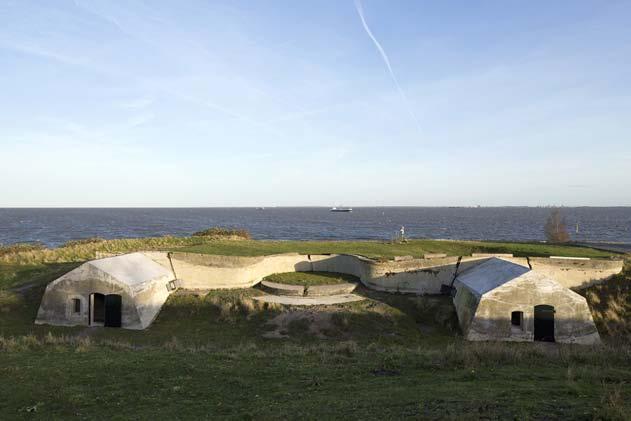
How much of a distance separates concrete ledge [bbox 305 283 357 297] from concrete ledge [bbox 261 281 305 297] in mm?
429

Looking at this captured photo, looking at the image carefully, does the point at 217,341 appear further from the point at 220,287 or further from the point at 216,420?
the point at 216,420

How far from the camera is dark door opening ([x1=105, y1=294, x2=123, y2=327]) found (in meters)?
23.7

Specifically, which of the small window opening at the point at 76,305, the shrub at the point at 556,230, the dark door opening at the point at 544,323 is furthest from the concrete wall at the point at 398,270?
the shrub at the point at 556,230

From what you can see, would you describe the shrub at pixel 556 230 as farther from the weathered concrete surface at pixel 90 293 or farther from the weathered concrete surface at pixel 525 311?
the weathered concrete surface at pixel 90 293

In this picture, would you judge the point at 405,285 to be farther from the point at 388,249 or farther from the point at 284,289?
the point at 388,249

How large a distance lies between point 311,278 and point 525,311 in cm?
1297

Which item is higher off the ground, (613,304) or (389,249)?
(389,249)

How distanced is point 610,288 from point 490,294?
1039cm

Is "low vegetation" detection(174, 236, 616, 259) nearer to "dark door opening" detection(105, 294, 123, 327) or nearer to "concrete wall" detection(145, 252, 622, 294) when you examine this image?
"concrete wall" detection(145, 252, 622, 294)

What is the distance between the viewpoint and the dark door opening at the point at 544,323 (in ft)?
76.2

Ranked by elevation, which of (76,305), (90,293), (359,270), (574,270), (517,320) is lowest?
(517,320)

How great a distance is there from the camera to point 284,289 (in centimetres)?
2755

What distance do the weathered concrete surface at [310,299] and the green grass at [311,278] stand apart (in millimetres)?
2141

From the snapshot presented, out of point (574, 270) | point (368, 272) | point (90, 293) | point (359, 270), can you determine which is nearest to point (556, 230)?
point (574, 270)
